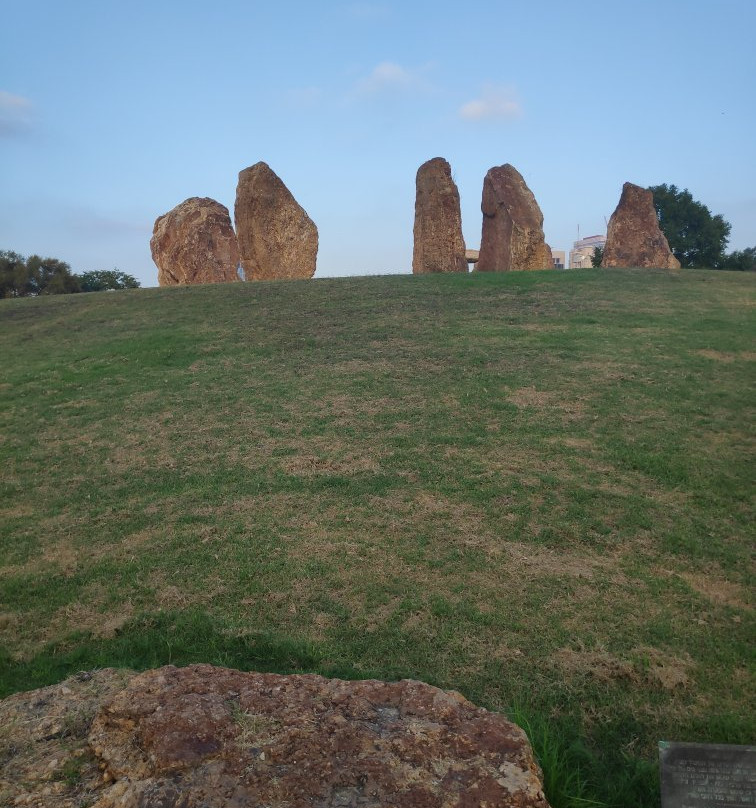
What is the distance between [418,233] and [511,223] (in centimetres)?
311

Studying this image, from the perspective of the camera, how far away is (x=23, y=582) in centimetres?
604

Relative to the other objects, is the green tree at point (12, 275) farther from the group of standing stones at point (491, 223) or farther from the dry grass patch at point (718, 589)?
the dry grass patch at point (718, 589)

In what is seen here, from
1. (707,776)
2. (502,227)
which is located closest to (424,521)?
(707,776)

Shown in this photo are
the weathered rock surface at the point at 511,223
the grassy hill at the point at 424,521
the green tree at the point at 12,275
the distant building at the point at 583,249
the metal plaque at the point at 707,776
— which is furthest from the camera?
the distant building at the point at 583,249

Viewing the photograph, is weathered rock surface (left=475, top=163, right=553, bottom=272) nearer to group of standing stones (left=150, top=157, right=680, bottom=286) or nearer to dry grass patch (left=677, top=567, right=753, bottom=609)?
group of standing stones (left=150, top=157, right=680, bottom=286)

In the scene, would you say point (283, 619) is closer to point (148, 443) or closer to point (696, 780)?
point (696, 780)

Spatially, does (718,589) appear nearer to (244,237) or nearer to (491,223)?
(244,237)

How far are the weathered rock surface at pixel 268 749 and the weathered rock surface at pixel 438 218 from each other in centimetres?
2129

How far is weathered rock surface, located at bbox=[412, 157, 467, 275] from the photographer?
932 inches

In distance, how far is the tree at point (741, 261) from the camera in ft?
133

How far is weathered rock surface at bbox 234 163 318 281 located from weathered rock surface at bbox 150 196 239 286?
1326 mm

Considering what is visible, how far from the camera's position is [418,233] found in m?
24.3

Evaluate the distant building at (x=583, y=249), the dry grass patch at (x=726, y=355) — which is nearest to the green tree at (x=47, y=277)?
the dry grass patch at (x=726, y=355)

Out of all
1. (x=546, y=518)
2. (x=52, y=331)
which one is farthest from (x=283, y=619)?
(x=52, y=331)
